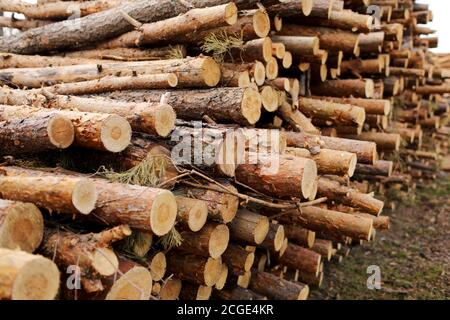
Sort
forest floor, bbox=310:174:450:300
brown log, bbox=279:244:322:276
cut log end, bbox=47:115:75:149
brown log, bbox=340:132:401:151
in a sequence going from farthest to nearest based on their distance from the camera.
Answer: brown log, bbox=340:132:401:151
forest floor, bbox=310:174:450:300
brown log, bbox=279:244:322:276
cut log end, bbox=47:115:75:149

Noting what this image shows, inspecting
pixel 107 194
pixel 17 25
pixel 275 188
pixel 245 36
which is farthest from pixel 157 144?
pixel 17 25

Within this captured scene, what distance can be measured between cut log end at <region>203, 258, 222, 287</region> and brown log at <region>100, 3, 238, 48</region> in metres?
2.23

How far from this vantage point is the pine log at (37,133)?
3.18 m

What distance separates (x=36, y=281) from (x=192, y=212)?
4.38 ft

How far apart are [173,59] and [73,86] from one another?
3.72ft

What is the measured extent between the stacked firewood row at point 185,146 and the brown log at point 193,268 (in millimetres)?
13

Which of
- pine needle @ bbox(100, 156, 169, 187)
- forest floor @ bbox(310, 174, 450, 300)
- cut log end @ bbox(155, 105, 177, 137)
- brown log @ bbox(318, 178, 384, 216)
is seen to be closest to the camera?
pine needle @ bbox(100, 156, 169, 187)

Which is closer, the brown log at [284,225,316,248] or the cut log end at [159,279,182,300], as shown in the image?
the cut log end at [159,279,182,300]

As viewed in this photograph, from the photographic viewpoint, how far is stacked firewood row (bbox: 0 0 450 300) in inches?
110

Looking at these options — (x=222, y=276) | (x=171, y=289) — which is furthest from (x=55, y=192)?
(x=222, y=276)

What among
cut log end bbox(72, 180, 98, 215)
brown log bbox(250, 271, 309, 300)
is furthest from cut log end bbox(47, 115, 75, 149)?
brown log bbox(250, 271, 309, 300)

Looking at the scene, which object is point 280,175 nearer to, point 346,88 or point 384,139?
point 346,88

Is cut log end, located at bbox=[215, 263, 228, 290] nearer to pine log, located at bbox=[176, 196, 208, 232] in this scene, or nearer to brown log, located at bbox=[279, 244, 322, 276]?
pine log, located at bbox=[176, 196, 208, 232]

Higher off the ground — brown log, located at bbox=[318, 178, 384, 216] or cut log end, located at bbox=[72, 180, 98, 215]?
cut log end, located at bbox=[72, 180, 98, 215]
